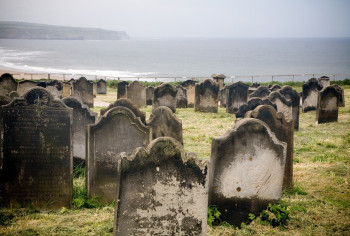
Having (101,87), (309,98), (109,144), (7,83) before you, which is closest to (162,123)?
(109,144)

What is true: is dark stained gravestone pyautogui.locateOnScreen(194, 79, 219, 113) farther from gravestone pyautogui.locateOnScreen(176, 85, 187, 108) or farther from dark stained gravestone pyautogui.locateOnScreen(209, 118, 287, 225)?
dark stained gravestone pyautogui.locateOnScreen(209, 118, 287, 225)

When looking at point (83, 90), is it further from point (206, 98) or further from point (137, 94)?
point (206, 98)

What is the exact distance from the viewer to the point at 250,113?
792 cm

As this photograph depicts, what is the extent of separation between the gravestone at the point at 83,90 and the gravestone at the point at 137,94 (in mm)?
2085

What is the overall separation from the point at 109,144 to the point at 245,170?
99.2 inches

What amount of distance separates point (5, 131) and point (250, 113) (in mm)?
4733

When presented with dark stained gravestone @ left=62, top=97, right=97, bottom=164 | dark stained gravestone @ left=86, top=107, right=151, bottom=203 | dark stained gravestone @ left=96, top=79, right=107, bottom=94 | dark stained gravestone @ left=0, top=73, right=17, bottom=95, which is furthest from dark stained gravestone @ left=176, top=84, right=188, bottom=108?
dark stained gravestone @ left=86, top=107, right=151, bottom=203

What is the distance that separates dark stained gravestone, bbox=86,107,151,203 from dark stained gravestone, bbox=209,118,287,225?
69.3 inches

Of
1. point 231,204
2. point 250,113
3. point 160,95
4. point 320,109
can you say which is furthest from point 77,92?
point 231,204

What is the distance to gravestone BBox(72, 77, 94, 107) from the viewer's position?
780 inches

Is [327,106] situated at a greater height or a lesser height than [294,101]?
lesser

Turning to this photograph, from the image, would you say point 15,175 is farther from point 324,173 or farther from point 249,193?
point 324,173

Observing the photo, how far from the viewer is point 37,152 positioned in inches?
254

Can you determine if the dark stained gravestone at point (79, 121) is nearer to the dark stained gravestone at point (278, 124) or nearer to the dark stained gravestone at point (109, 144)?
the dark stained gravestone at point (109, 144)
